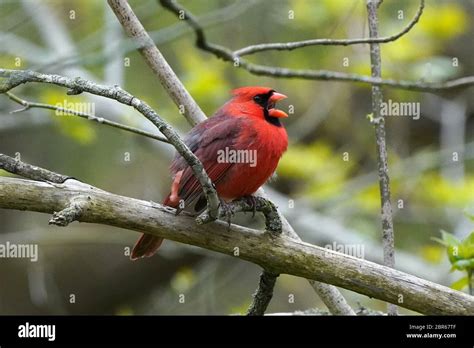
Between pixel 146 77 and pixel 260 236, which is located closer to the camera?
pixel 260 236

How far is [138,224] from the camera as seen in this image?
2.76m

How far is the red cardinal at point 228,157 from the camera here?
329cm

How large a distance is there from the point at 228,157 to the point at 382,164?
0.65m

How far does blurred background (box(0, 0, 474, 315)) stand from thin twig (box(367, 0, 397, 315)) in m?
2.07

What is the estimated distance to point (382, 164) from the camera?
3.30 metres

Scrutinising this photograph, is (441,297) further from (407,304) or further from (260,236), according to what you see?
(260,236)

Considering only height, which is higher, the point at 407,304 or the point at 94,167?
the point at 94,167

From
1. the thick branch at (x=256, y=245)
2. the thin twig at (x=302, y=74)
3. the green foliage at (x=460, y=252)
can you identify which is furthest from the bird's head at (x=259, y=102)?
the green foliage at (x=460, y=252)

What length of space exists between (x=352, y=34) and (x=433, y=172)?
4.68ft

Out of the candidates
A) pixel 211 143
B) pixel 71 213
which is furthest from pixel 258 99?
pixel 71 213

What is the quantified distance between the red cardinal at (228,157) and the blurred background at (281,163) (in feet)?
6.49

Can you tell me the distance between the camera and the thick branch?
264 centimetres

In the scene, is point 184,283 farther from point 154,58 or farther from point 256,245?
point 256,245
